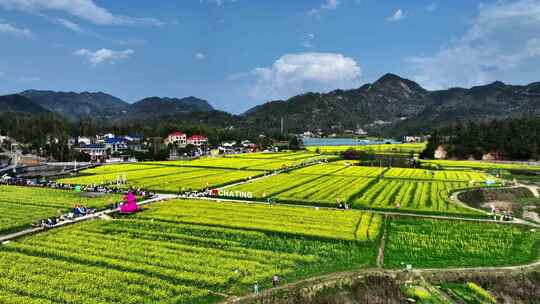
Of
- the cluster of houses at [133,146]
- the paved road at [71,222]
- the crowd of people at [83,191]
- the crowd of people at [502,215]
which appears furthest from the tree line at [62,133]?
the crowd of people at [502,215]

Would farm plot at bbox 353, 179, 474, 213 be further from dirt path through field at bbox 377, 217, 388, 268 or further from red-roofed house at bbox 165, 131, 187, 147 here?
red-roofed house at bbox 165, 131, 187, 147

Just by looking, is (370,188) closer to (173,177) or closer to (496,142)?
(173,177)

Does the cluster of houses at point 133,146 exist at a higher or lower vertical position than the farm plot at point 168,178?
higher

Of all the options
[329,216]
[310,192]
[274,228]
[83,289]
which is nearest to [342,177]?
[310,192]

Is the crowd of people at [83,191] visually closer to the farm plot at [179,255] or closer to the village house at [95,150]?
the farm plot at [179,255]

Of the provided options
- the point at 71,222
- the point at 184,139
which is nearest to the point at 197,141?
the point at 184,139

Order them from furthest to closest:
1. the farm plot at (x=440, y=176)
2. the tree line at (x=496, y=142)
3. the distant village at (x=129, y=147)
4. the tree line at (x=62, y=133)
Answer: the tree line at (x=496, y=142) < the distant village at (x=129, y=147) < the tree line at (x=62, y=133) < the farm plot at (x=440, y=176)

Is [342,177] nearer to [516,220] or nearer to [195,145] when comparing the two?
[516,220]
